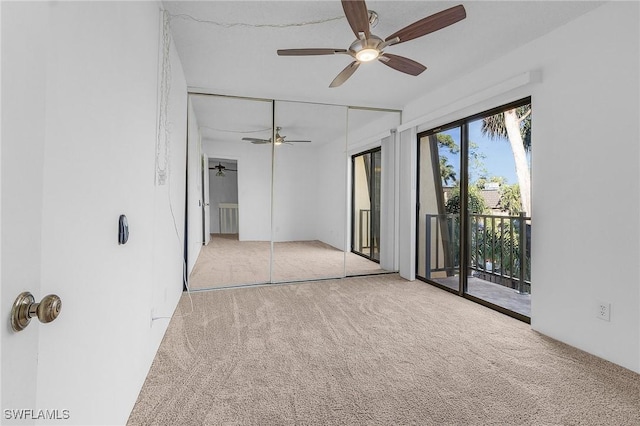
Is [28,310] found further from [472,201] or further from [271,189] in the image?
[472,201]

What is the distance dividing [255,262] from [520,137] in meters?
3.20

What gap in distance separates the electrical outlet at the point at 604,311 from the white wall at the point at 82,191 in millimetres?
2909

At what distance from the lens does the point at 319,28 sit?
2490mm

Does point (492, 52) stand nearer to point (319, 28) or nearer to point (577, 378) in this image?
point (319, 28)

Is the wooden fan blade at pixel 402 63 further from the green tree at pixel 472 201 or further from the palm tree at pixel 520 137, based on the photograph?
the green tree at pixel 472 201

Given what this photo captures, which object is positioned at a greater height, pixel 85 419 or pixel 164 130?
pixel 164 130

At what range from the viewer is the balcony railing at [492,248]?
3.24 metres

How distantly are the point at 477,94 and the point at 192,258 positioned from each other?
11.8 ft

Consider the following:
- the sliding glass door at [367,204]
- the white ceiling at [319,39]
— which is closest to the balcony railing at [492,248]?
the sliding glass door at [367,204]

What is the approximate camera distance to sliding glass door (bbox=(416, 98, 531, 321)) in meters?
3.07

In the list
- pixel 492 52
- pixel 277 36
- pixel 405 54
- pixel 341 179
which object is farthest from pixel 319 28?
pixel 341 179

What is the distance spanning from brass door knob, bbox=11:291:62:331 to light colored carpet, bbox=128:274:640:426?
3.84 feet

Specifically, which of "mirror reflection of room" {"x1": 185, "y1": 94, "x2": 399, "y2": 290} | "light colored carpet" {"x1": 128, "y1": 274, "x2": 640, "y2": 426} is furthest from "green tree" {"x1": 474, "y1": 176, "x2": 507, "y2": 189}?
"mirror reflection of room" {"x1": 185, "y1": 94, "x2": 399, "y2": 290}

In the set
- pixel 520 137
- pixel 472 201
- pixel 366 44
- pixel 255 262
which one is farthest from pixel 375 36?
pixel 255 262
